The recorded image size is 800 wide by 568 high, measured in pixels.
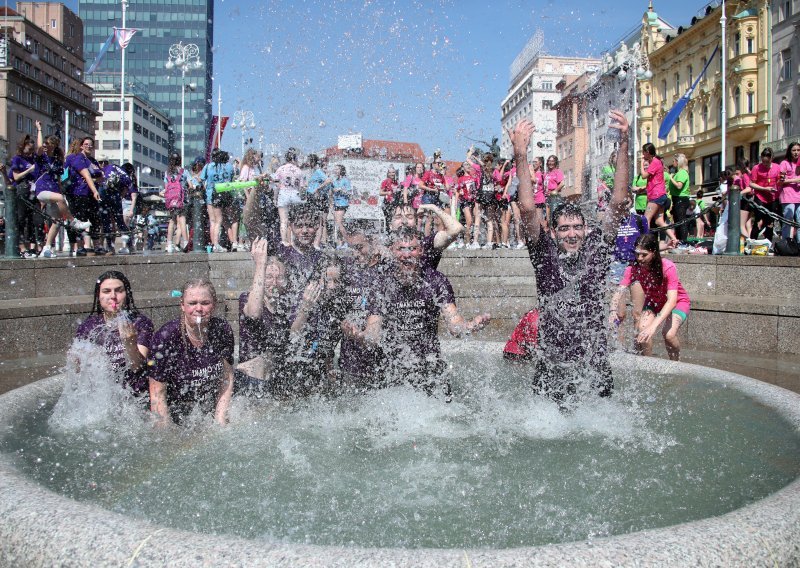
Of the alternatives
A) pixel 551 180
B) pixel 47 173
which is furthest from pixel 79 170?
pixel 551 180

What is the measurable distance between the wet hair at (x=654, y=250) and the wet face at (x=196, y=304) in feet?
11.7

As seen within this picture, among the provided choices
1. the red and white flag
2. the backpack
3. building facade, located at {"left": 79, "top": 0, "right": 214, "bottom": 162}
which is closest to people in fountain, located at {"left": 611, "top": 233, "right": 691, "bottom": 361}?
the backpack

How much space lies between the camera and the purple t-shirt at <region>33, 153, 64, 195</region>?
10.5 meters

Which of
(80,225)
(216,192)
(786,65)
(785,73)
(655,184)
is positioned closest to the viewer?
(80,225)

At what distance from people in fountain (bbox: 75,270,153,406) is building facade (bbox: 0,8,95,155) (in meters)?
64.7

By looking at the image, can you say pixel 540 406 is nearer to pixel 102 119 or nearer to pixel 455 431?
pixel 455 431

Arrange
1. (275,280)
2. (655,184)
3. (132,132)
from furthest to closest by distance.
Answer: (132,132) → (655,184) → (275,280)

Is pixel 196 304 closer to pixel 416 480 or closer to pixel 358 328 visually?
pixel 358 328

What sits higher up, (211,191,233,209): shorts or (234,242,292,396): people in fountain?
(211,191,233,209): shorts

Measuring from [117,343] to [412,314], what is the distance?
1.92 meters

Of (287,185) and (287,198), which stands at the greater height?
(287,185)

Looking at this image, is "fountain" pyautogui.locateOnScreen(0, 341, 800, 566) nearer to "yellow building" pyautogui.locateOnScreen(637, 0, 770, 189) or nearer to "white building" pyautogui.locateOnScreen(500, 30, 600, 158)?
"white building" pyautogui.locateOnScreen(500, 30, 600, 158)

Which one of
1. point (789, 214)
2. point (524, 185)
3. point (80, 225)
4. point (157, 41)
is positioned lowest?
point (524, 185)

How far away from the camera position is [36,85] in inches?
2800
